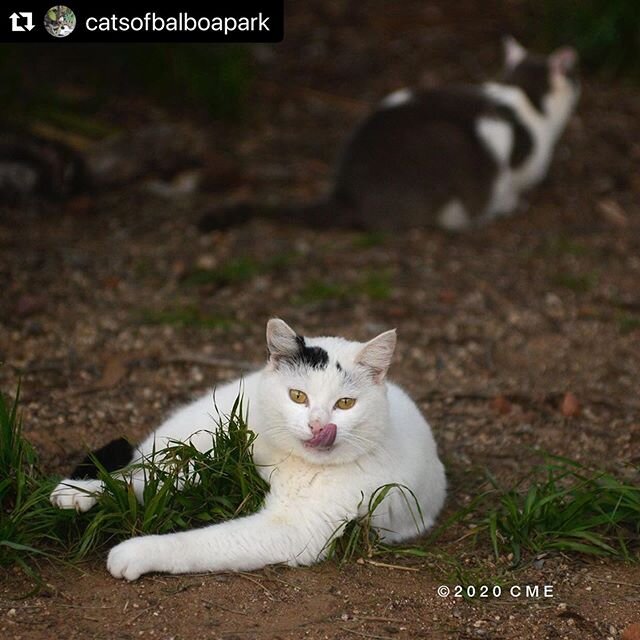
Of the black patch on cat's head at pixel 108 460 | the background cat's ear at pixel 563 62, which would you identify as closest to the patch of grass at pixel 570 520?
the black patch on cat's head at pixel 108 460

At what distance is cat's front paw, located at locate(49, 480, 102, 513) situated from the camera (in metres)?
3.28

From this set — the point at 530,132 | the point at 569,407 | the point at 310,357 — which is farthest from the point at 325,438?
the point at 530,132

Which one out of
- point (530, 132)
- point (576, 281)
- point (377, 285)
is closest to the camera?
point (377, 285)

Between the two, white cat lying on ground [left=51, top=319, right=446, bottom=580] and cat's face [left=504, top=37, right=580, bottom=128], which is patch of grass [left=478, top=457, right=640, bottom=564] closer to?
white cat lying on ground [left=51, top=319, right=446, bottom=580]

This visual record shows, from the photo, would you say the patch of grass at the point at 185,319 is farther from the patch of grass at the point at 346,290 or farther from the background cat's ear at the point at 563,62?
the background cat's ear at the point at 563,62

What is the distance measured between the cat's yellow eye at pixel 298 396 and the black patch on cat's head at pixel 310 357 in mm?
89

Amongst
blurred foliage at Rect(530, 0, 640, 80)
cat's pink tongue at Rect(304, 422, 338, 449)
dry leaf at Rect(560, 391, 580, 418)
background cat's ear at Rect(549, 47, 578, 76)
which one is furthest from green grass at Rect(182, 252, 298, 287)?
blurred foliage at Rect(530, 0, 640, 80)

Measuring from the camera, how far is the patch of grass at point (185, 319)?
5.23m

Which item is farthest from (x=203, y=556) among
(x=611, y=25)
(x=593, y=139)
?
(x=611, y=25)

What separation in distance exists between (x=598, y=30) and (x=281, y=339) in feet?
19.8

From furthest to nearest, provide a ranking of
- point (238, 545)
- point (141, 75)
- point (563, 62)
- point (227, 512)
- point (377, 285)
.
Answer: point (141, 75) < point (563, 62) < point (377, 285) < point (227, 512) < point (238, 545)

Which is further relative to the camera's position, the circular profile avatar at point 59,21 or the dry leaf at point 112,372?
the circular profile avatar at point 59,21

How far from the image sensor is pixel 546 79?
24.2 ft

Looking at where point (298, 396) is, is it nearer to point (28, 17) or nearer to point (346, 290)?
point (346, 290)
